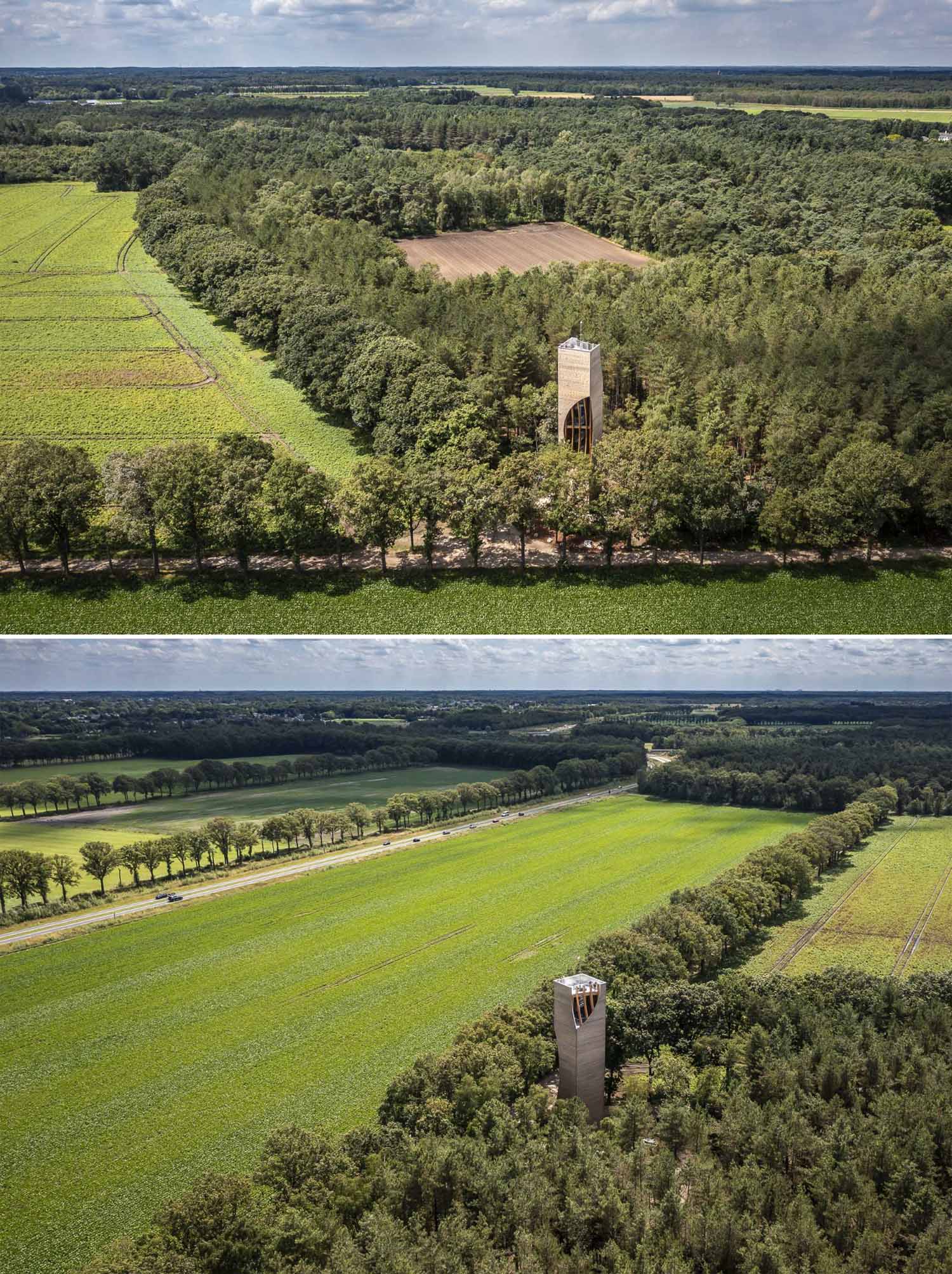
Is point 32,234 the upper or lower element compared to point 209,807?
upper

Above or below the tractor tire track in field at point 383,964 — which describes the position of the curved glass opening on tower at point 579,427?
above

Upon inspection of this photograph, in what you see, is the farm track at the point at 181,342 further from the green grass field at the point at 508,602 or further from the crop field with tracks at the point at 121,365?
the green grass field at the point at 508,602

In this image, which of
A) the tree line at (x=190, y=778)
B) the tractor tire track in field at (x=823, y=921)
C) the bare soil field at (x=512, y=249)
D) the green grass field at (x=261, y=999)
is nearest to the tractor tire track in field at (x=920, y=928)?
the tractor tire track in field at (x=823, y=921)

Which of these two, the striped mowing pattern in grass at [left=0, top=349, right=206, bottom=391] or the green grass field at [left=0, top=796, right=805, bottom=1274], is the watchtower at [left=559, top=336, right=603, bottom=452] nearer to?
the green grass field at [left=0, top=796, right=805, bottom=1274]

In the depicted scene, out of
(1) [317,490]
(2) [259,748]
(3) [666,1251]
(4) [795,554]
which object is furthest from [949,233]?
(3) [666,1251]

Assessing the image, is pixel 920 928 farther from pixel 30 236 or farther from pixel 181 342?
pixel 30 236

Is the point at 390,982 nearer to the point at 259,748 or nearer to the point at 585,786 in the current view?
the point at 259,748

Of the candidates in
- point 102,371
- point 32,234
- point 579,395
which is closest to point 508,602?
point 579,395
